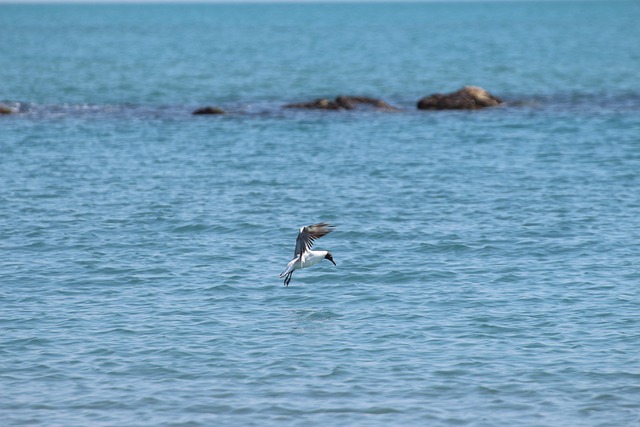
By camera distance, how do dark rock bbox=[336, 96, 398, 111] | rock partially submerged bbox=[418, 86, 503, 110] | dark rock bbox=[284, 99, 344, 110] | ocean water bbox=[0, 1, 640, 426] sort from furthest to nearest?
dark rock bbox=[336, 96, 398, 111] → dark rock bbox=[284, 99, 344, 110] → rock partially submerged bbox=[418, 86, 503, 110] → ocean water bbox=[0, 1, 640, 426]

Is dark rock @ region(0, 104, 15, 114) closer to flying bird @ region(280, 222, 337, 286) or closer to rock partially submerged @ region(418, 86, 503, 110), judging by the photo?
rock partially submerged @ region(418, 86, 503, 110)

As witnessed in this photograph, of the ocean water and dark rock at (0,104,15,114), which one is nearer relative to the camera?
the ocean water

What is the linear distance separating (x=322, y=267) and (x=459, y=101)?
85.4 feet

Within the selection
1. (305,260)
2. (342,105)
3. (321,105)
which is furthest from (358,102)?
(305,260)

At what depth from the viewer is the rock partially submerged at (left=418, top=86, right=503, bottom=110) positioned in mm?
47062

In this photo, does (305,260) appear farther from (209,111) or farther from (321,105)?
(321,105)

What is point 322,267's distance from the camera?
74.3ft

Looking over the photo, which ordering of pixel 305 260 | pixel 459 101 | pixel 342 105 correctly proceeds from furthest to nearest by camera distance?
1. pixel 342 105
2. pixel 459 101
3. pixel 305 260

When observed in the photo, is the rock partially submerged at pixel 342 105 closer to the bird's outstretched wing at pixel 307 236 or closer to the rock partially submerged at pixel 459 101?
the rock partially submerged at pixel 459 101

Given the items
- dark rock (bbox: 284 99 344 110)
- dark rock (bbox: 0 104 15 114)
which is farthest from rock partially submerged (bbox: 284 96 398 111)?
dark rock (bbox: 0 104 15 114)

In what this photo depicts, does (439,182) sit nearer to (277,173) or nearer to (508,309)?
→ (277,173)

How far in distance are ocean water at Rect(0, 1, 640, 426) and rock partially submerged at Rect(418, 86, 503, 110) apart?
95 centimetres

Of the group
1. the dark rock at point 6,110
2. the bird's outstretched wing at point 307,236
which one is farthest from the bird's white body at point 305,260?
the dark rock at point 6,110

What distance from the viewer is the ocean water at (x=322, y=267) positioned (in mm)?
15016
